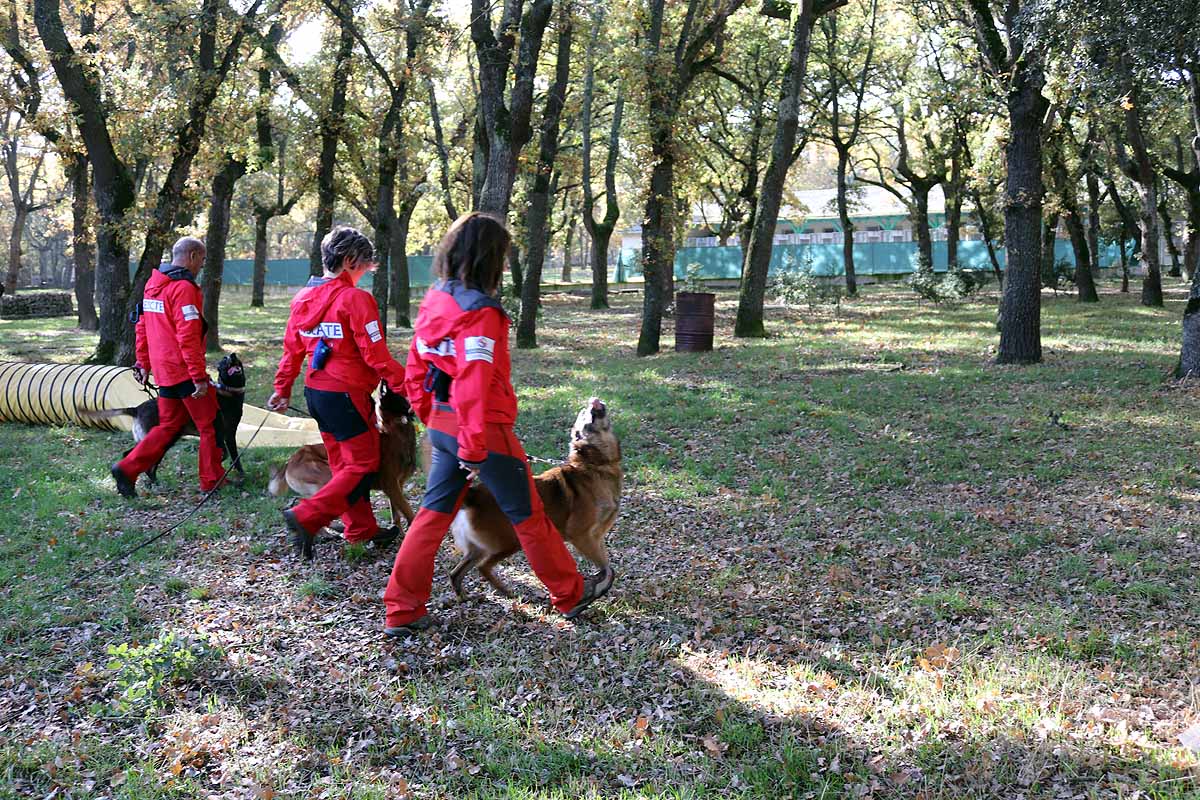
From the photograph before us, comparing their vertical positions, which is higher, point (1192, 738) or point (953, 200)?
point (953, 200)

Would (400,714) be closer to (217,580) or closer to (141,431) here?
(217,580)

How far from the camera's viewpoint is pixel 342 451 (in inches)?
230

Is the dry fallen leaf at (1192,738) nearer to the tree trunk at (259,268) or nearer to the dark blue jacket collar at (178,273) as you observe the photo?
the dark blue jacket collar at (178,273)

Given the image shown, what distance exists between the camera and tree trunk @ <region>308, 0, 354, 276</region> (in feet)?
56.0

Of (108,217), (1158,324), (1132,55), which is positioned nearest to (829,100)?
(1158,324)

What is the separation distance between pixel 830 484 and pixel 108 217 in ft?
39.3

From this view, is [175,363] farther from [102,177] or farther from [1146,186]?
[1146,186]

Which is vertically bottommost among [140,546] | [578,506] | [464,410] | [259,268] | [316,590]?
[316,590]

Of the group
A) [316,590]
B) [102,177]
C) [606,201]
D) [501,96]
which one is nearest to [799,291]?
[606,201]

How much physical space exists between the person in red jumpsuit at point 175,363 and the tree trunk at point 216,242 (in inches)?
433

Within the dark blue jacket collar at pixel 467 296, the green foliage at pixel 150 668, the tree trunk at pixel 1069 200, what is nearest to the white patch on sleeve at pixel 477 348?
the dark blue jacket collar at pixel 467 296

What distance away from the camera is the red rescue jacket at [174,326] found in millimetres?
Answer: 7234

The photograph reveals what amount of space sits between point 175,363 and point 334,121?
448 inches

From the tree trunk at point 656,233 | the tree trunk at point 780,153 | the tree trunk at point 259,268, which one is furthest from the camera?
the tree trunk at point 259,268
